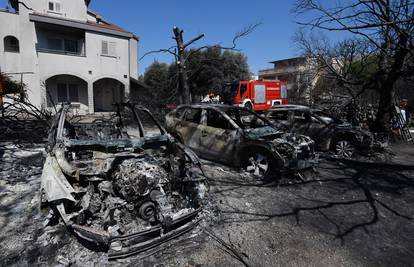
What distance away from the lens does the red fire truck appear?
18656mm

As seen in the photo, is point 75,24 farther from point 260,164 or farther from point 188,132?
point 260,164

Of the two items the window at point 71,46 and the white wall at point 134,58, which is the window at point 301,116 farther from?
the window at point 71,46

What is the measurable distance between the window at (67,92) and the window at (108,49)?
306 cm

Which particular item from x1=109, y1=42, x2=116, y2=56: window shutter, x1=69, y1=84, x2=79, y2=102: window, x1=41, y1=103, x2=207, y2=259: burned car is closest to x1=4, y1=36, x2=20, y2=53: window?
x1=69, y1=84, x2=79, y2=102: window

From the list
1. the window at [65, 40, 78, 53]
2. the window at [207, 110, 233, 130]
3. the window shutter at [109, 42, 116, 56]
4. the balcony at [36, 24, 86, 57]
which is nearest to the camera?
the window at [207, 110, 233, 130]

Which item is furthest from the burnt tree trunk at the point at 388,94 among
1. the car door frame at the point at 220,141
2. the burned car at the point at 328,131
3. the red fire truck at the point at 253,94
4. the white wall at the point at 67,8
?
the white wall at the point at 67,8

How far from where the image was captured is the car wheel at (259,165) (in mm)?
5422

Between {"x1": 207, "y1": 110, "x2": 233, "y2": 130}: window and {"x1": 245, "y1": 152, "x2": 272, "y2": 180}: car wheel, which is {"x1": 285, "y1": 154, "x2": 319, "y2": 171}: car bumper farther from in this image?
{"x1": 207, "y1": 110, "x2": 233, "y2": 130}: window

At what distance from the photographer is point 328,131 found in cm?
780

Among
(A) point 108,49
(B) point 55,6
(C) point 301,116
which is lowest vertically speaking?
(C) point 301,116

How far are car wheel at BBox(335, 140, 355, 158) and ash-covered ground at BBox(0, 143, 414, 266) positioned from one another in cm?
185

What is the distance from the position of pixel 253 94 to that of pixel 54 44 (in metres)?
13.8

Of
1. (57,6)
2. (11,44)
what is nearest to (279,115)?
(11,44)

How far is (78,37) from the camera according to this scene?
1786 cm
